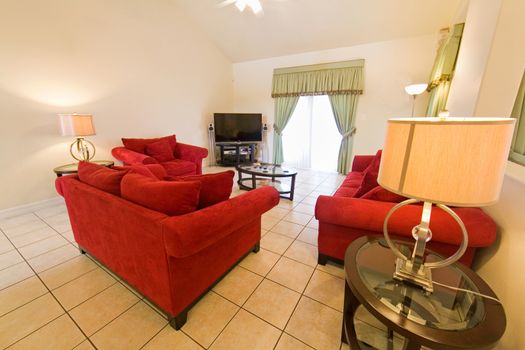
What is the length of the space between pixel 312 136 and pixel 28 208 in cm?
509

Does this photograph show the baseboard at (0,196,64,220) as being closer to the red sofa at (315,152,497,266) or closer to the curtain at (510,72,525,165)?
the red sofa at (315,152,497,266)

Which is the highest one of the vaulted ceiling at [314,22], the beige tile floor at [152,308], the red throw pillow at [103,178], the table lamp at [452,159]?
the vaulted ceiling at [314,22]

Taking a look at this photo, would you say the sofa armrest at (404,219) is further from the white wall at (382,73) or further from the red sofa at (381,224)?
the white wall at (382,73)

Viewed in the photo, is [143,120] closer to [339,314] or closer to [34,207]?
[34,207]

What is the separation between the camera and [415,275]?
0.95 m

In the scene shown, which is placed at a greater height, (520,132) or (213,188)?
(520,132)

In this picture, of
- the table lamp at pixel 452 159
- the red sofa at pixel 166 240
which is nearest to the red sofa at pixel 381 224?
the red sofa at pixel 166 240

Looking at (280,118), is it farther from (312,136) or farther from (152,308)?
(152,308)

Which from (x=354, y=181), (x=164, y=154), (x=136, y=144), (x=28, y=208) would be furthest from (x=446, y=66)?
(x=28, y=208)

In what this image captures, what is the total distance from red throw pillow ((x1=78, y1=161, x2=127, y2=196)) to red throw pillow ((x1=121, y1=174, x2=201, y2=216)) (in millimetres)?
270

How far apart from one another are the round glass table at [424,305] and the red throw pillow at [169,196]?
90 centimetres

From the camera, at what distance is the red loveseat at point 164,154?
3.20 meters

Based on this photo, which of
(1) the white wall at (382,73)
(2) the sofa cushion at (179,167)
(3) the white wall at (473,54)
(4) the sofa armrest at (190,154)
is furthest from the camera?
(4) the sofa armrest at (190,154)

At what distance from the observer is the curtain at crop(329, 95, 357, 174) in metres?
4.45
